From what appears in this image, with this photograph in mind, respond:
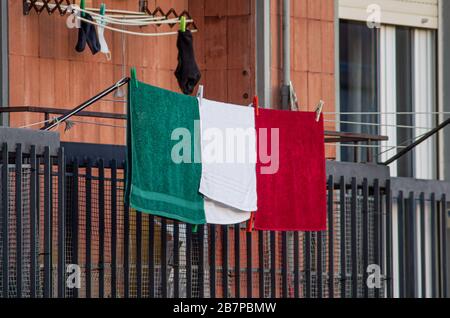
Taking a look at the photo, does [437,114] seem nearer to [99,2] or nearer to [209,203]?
[99,2]

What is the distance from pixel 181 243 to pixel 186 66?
12.4ft

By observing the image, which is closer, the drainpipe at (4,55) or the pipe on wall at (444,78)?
the drainpipe at (4,55)

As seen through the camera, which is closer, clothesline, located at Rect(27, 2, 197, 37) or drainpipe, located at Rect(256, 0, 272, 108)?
clothesline, located at Rect(27, 2, 197, 37)

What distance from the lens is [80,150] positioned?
1661cm

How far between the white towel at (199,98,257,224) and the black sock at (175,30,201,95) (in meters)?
3.32

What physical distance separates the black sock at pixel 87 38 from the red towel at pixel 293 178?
11.0 feet

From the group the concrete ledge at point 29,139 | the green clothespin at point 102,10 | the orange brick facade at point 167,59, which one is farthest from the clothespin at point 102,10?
the concrete ledge at point 29,139

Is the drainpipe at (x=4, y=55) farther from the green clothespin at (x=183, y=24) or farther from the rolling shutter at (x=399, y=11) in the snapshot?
the rolling shutter at (x=399, y=11)

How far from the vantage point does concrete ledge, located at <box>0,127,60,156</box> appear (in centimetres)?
1543

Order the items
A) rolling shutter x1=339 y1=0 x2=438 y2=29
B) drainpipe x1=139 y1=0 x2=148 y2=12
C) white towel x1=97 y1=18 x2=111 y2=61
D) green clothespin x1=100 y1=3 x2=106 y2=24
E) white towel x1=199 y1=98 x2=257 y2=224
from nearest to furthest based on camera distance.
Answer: white towel x1=199 y1=98 x2=257 y2=224 → green clothespin x1=100 y1=3 x2=106 y2=24 → white towel x1=97 y1=18 x2=111 y2=61 → drainpipe x1=139 y1=0 x2=148 y2=12 → rolling shutter x1=339 y1=0 x2=438 y2=29

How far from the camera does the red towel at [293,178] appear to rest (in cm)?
1739

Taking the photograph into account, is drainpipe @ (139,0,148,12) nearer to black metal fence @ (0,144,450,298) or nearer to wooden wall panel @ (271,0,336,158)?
wooden wall panel @ (271,0,336,158)

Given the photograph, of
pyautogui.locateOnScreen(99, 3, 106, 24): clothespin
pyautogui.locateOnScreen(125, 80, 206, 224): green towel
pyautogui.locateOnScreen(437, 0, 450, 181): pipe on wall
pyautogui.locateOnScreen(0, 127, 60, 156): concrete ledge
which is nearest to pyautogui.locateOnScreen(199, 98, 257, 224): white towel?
A: pyautogui.locateOnScreen(125, 80, 206, 224): green towel
